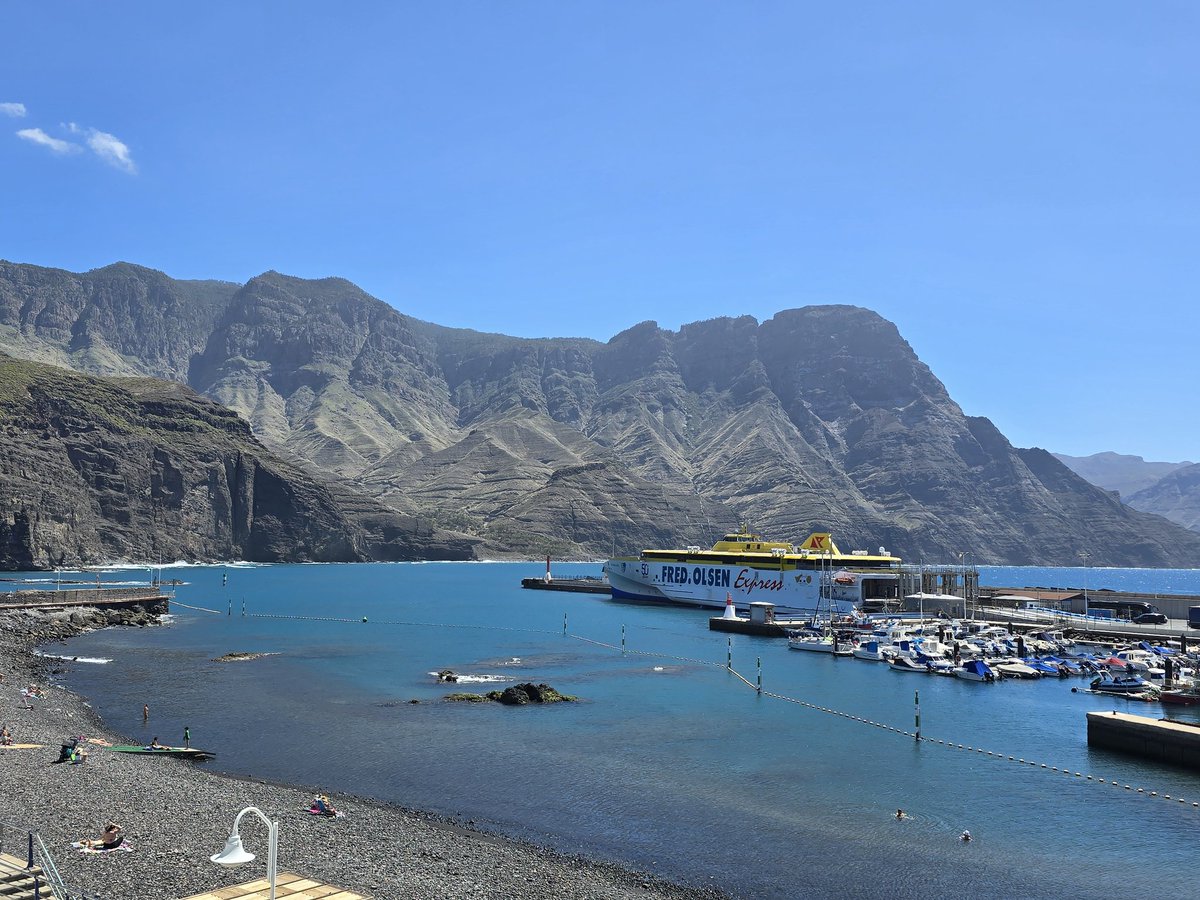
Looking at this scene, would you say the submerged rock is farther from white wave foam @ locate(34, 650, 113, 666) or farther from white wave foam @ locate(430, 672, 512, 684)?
white wave foam @ locate(34, 650, 113, 666)

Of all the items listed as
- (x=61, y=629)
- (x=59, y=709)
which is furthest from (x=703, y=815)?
(x=61, y=629)

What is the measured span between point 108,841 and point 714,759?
29039 millimetres

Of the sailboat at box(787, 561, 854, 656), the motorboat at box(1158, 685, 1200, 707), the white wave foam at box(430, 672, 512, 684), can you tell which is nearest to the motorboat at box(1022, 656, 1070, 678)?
the motorboat at box(1158, 685, 1200, 707)

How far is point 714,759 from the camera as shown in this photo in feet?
158

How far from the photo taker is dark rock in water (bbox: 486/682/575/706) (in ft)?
202

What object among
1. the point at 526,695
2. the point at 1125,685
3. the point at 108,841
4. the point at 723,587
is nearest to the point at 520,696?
the point at 526,695

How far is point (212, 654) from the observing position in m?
85.7

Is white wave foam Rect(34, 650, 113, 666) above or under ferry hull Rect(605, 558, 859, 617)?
under

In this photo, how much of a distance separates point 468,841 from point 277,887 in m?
14.6

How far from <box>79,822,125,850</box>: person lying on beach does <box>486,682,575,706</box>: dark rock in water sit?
32.4 m

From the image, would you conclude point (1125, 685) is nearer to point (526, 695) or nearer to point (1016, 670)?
point (1016, 670)

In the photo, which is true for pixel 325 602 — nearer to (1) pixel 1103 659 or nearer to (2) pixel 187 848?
(1) pixel 1103 659

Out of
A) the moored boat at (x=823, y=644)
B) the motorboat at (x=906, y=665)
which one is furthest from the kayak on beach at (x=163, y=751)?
the moored boat at (x=823, y=644)

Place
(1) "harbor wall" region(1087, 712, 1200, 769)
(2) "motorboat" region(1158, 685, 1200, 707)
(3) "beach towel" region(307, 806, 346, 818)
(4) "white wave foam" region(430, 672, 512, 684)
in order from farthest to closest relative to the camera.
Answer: (4) "white wave foam" region(430, 672, 512, 684)
(2) "motorboat" region(1158, 685, 1200, 707)
(1) "harbor wall" region(1087, 712, 1200, 769)
(3) "beach towel" region(307, 806, 346, 818)
